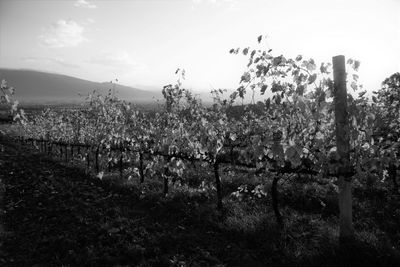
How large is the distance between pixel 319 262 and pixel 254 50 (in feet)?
12.5

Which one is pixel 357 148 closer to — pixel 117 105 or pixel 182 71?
pixel 182 71

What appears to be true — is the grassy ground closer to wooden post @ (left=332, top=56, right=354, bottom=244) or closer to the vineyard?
the vineyard

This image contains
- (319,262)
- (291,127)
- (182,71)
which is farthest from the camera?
(182,71)

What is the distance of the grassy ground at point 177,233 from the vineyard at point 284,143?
19 cm

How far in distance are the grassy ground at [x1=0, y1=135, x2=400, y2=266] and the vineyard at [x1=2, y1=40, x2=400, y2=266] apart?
0.19 meters

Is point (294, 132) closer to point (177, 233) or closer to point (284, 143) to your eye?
point (284, 143)

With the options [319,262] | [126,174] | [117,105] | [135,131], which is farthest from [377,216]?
[117,105]

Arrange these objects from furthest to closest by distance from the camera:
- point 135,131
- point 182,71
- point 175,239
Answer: point 135,131, point 182,71, point 175,239

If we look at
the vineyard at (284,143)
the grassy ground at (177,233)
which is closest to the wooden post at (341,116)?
the vineyard at (284,143)

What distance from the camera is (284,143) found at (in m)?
5.61

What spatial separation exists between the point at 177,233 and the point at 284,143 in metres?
3.49

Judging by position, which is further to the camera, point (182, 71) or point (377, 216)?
point (182, 71)

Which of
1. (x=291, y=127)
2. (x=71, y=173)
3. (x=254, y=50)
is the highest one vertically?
(x=254, y=50)

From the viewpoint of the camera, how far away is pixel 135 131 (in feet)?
43.9
